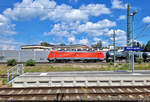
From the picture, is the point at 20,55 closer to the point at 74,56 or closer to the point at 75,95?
the point at 74,56

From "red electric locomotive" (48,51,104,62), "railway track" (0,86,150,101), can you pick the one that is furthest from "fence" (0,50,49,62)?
"railway track" (0,86,150,101)

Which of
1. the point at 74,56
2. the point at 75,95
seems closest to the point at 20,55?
the point at 74,56

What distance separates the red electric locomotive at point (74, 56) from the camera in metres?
33.3

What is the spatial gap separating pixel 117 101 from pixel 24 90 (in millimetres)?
6413

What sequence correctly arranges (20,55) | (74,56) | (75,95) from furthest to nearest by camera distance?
1. (20,55)
2. (74,56)
3. (75,95)

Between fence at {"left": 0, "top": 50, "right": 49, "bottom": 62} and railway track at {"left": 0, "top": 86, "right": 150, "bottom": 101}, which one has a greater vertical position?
fence at {"left": 0, "top": 50, "right": 49, "bottom": 62}

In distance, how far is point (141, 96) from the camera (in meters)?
8.11

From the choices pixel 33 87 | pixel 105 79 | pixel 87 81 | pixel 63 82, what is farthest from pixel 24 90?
pixel 105 79

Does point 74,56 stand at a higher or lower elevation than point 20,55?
lower

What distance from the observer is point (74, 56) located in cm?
3378

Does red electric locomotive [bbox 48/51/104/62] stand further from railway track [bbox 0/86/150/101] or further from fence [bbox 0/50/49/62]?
railway track [bbox 0/86/150/101]

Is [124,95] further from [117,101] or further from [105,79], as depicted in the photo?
[105,79]

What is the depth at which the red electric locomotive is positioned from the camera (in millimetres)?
33256

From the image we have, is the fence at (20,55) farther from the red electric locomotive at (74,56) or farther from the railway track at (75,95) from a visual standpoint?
the railway track at (75,95)
